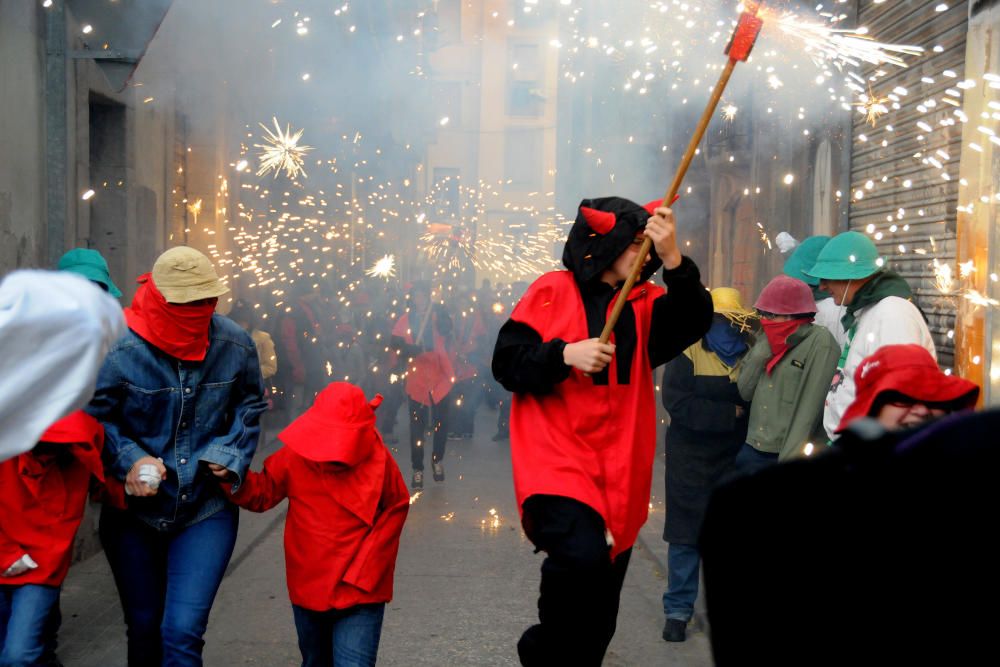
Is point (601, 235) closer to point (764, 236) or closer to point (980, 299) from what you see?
point (980, 299)

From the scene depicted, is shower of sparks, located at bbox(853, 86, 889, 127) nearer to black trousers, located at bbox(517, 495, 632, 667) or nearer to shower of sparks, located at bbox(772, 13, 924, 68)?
shower of sparks, located at bbox(772, 13, 924, 68)

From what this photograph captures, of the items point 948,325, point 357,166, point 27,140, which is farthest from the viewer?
point 357,166

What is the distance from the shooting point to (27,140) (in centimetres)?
759

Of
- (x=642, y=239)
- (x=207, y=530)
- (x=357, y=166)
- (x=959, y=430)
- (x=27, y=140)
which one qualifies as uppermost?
(x=357, y=166)

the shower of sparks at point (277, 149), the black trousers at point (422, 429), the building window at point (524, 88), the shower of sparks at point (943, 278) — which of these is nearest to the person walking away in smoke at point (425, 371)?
the black trousers at point (422, 429)

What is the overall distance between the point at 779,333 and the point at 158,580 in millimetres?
3212

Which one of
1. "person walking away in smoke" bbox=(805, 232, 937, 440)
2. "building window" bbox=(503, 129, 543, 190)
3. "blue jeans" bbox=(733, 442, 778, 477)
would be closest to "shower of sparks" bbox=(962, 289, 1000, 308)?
"person walking away in smoke" bbox=(805, 232, 937, 440)

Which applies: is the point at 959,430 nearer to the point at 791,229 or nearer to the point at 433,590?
the point at 433,590

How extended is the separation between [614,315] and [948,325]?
3949 millimetres

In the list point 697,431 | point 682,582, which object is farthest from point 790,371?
point 682,582

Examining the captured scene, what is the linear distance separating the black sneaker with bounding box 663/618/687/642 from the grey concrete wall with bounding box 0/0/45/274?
478 cm

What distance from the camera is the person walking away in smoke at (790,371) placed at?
18.0ft

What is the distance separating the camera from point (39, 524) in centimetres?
428

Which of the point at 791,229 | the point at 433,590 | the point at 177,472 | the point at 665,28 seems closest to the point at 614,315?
the point at 177,472
